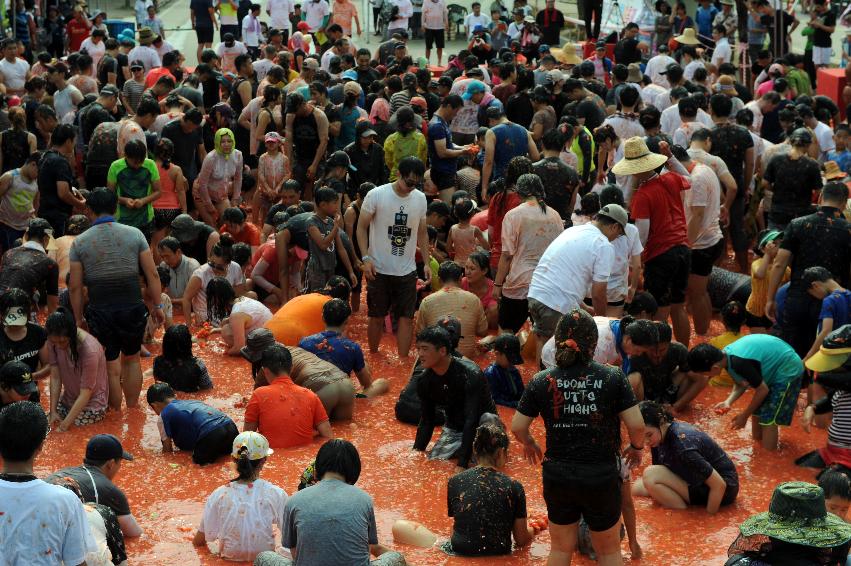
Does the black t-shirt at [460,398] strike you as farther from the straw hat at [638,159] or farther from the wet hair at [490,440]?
the straw hat at [638,159]

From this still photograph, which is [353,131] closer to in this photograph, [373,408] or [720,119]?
[720,119]

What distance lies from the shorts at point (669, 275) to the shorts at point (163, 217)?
4.90 m

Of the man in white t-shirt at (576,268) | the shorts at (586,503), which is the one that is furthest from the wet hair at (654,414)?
the man in white t-shirt at (576,268)

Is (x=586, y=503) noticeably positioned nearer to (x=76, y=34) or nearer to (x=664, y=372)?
(x=664, y=372)

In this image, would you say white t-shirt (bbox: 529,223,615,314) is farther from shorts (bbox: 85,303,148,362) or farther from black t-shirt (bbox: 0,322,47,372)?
black t-shirt (bbox: 0,322,47,372)

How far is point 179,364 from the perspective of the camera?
31.5ft

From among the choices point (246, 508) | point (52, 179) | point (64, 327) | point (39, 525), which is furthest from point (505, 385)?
point (52, 179)

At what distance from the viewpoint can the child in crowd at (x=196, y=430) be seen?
8.21 meters

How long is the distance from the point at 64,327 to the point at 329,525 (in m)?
3.58

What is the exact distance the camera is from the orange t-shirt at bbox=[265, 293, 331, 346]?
996cm

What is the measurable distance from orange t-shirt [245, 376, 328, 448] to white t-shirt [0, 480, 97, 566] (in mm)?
3414

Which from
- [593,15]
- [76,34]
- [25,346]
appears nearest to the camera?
[25,346]

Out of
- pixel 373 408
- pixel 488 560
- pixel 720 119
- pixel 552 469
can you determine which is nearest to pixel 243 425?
pixel 373 408

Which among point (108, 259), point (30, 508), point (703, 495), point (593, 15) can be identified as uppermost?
point (593, 15)
